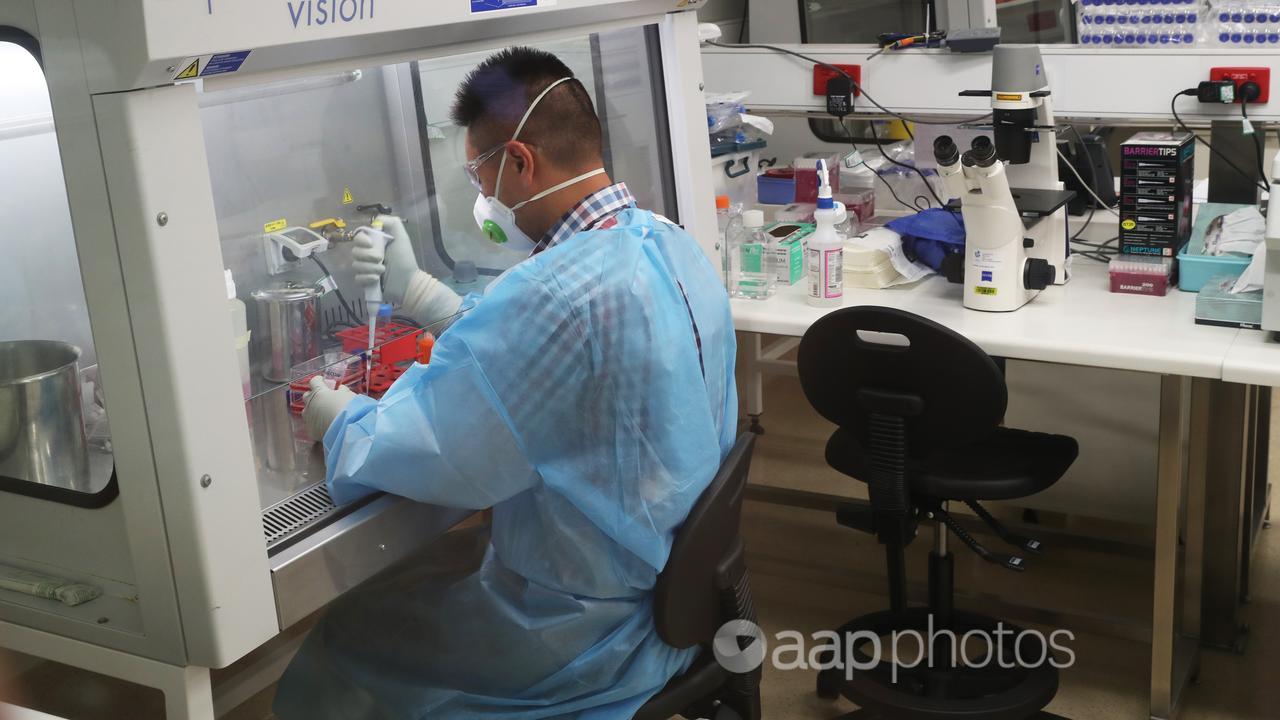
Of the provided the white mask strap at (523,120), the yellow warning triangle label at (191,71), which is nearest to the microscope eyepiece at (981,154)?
Result: the white mask strap at (523,120)

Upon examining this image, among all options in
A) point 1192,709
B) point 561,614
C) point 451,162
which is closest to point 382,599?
point 561,614

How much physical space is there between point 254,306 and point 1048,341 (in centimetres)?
130

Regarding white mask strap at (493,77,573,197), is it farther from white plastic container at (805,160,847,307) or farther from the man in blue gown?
white plastic container at (805,160,847,307)

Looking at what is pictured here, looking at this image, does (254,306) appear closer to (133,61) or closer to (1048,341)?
(133,61)

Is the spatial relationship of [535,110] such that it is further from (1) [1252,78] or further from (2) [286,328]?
(1) [1252,78]

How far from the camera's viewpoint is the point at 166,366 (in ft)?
3.66

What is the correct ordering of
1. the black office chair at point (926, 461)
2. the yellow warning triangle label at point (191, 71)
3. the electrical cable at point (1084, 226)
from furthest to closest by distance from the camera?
the electrical cable at point (1084, 226) → the black office chair at point (926, 461) → the yellow warning triangle label at point (191, 71)

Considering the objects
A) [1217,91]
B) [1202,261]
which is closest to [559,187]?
[1202,261]

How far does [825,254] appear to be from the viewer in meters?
2.23

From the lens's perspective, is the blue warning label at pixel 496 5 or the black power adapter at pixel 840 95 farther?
the black power adapter at pixel 840 95

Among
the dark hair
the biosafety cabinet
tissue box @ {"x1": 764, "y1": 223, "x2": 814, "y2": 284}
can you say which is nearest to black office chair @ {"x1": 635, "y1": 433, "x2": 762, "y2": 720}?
the biosafety cabinet

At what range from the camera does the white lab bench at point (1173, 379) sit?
1924mm

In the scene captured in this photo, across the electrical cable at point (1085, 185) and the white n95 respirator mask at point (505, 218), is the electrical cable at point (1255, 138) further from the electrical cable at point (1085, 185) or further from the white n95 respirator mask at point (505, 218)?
the white n95 respirator mask at point (505, 218)

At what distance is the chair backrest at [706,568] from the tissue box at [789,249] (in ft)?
3.32
